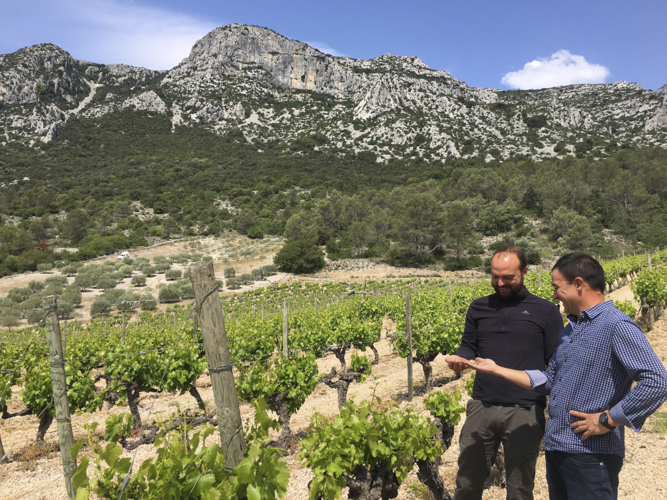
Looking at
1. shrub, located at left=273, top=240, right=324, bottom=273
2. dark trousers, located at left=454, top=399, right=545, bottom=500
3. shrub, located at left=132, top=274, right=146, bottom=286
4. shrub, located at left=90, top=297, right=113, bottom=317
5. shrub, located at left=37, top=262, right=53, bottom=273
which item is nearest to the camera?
dark trousers, located at left=454, top=399, right=545, bottom=500

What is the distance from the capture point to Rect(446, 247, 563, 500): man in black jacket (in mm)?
2242

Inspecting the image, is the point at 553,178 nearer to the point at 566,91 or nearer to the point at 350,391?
the point at 350,391

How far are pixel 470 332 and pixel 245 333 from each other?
22.6 ft

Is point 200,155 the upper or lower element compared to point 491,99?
lower

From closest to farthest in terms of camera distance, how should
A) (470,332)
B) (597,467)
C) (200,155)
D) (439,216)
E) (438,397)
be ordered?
(597,467), (470,332), (438,397), (439,216), (200,155)

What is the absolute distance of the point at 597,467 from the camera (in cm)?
172

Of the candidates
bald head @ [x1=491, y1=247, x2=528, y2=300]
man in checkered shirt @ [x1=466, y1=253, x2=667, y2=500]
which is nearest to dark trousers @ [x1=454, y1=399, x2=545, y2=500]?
man in checkered shirt @ [x1=466, y1=253, x2=667, y2=500]

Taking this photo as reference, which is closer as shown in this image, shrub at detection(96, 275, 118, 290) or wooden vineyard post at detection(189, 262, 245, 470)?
wooden vineyard post at detection(189, 262, 245, 470)

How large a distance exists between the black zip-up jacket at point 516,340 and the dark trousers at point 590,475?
485 millimetres

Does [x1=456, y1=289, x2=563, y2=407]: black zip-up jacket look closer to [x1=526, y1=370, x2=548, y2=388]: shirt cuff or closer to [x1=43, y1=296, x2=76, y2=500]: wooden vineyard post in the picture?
[x1=526, y1=370, x2=548, y2=388]: shirt cuff

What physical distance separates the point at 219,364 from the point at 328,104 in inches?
4198

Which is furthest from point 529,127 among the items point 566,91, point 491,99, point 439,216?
point 439,216

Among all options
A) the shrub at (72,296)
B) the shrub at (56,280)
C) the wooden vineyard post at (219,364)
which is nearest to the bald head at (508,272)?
the wooden vineyard post at (219,364)

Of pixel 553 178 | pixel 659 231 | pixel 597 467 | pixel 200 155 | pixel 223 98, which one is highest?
pixel 223 98
